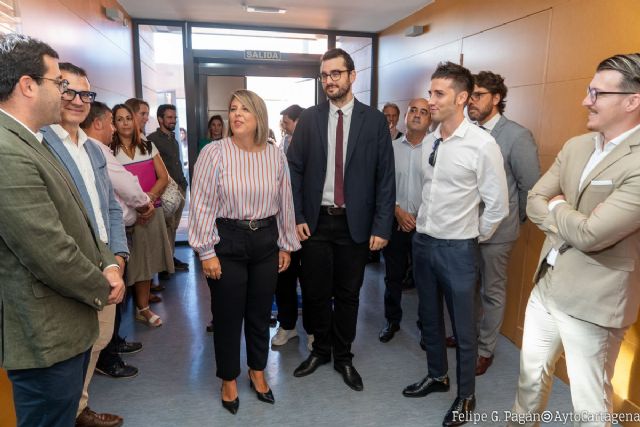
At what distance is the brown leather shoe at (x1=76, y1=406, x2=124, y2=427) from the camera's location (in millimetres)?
2238

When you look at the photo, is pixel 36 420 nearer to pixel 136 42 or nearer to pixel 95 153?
pixel 95 153

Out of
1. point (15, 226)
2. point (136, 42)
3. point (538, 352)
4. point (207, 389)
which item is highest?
point (136, 42)

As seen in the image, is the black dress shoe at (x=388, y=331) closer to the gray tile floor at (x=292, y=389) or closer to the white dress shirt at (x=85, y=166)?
the gray tile floor at (x=292, y=389)

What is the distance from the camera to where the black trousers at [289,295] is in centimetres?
316

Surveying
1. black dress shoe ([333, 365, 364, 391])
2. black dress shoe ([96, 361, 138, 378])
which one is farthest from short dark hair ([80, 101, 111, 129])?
black dress shoe ([333, 365, 364, 391])

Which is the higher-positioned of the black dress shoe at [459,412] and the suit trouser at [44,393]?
the suit trouser at [44,393]

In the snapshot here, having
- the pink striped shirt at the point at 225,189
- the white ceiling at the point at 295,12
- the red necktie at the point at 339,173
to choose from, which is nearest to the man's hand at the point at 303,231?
the red necktie at the point at 339,173

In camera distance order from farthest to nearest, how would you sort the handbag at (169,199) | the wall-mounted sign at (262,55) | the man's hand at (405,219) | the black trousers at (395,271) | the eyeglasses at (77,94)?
the wall-mounted sign at (262,55), the handbag at (169,199), the black trousers at (395,271), the man's hand at (405,219), the eyeglasses at (77,94)

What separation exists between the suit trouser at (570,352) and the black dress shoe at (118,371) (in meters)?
2.33

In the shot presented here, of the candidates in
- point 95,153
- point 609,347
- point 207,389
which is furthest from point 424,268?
point 95,153

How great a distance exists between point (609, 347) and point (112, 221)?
2.25 metres

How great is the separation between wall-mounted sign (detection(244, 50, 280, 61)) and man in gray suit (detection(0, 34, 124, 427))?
4533 millimetres

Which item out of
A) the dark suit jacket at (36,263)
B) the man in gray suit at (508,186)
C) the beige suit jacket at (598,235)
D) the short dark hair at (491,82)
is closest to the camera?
the dark suit jacket at (36,263)

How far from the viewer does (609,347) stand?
170 centimetres
